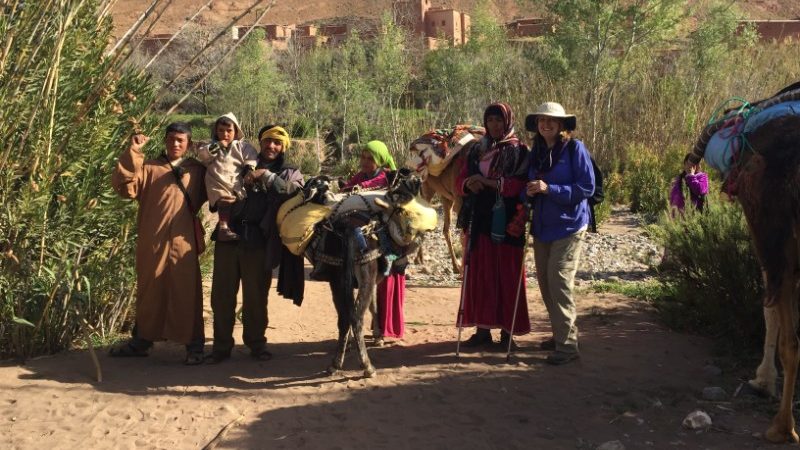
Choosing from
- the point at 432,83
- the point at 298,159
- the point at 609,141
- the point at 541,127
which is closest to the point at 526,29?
the point at 432,83

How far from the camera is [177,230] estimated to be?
213 inches

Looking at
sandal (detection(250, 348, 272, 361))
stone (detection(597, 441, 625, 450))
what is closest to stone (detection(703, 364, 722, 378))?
stone (detection(597, 441, 625, 450))

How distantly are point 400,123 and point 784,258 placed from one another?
15695mm

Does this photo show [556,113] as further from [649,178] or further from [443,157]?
[649,178]

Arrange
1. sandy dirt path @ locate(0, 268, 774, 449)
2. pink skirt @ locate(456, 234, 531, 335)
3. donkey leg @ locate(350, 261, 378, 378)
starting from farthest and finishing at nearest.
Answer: pink skirt @ locate(456, 234, 531, 335)
donkey leg @ locate(350, 261, 378, 378)
sandy dirt path @ locate(0, 268, 774, 449)

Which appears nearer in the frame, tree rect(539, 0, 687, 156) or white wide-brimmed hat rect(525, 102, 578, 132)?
white wide-brimmed hat rect(525, 102, 578, 132)

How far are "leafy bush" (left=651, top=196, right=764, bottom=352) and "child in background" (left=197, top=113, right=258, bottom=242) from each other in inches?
145

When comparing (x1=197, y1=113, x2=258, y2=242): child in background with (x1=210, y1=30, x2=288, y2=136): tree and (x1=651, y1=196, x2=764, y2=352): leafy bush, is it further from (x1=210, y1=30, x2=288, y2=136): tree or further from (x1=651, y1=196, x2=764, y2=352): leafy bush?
(x1=210, y1=30, x2=288, y2=136): tree

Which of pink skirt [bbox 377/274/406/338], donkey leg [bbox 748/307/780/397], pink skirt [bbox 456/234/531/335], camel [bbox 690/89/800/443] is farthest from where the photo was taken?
pink skirt [bbox 377/274/406/338]

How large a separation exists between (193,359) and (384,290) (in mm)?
1521

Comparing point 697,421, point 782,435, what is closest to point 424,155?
point 697,421

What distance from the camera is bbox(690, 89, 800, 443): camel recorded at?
4.01m

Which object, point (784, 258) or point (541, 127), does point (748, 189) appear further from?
→ point (541, 127)

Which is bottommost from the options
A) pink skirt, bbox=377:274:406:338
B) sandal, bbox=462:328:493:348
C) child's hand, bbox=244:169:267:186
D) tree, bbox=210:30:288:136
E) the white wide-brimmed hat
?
sandal, bbox=462:328:493:348
